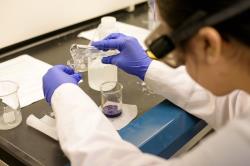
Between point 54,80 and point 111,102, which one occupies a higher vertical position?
point 54,80

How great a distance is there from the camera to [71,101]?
97 centimetres

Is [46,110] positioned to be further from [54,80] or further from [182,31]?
[182,31]

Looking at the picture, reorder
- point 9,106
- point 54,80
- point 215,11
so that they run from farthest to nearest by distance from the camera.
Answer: point 9,106 → point 54,80 → point 215,11

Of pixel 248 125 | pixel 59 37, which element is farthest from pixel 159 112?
pixel 59 37

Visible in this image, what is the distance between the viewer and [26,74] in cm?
137

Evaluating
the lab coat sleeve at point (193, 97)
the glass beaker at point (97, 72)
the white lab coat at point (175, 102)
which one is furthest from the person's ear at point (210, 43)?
the glass beaker at point (97, 72)

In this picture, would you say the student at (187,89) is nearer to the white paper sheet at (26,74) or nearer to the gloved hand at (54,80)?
the gloved hand at (54,80)

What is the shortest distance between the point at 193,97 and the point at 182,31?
0.48 metres

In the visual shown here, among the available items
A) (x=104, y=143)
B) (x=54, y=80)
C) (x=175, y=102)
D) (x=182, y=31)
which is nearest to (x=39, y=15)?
(x=54, y=80)

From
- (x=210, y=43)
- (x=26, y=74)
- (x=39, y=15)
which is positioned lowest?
(x=26, y=74)

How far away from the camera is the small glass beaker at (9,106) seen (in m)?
1.12

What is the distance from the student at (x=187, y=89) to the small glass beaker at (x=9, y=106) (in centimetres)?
15

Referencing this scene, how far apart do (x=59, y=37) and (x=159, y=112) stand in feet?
2.44

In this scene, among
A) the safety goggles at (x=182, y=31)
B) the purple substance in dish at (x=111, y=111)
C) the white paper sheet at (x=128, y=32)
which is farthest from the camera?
the white paper sheet at (x=128, y=32)
